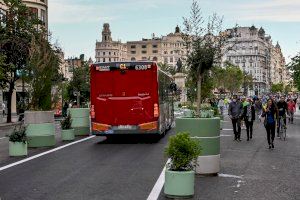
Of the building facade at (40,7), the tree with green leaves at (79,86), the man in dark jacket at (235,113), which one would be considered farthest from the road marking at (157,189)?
the tree with green leaves at (79,86)

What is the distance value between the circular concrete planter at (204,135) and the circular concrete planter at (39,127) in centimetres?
877

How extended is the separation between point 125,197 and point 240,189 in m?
2.20

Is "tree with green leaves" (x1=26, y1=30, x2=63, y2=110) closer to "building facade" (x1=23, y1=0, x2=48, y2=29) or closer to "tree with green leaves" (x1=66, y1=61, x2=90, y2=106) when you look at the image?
"building facade" (x1=23, y1=0, x2=48, y2=29)

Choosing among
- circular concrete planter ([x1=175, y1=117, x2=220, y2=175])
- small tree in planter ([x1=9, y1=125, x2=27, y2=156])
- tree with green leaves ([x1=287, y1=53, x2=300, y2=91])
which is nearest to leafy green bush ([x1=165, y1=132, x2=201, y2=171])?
circular concrete planter ([x1=175, y1=117, x2=220, y2=175])

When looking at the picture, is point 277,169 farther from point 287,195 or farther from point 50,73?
point 50,73

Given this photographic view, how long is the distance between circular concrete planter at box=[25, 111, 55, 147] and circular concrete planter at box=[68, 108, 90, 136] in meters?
5.99

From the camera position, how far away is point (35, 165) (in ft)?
A: 48.9

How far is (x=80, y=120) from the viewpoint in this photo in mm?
26688

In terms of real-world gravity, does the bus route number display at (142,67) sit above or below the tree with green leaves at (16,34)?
below

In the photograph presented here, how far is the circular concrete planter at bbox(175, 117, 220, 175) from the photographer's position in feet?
39.8

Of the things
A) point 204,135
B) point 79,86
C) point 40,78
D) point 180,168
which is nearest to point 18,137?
point 40,78

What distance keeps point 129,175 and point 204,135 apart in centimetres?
186

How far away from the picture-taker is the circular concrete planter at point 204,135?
1213 centimetres

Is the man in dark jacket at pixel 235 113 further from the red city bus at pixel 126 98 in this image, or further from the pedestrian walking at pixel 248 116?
the red city bus at pixel 126 98
